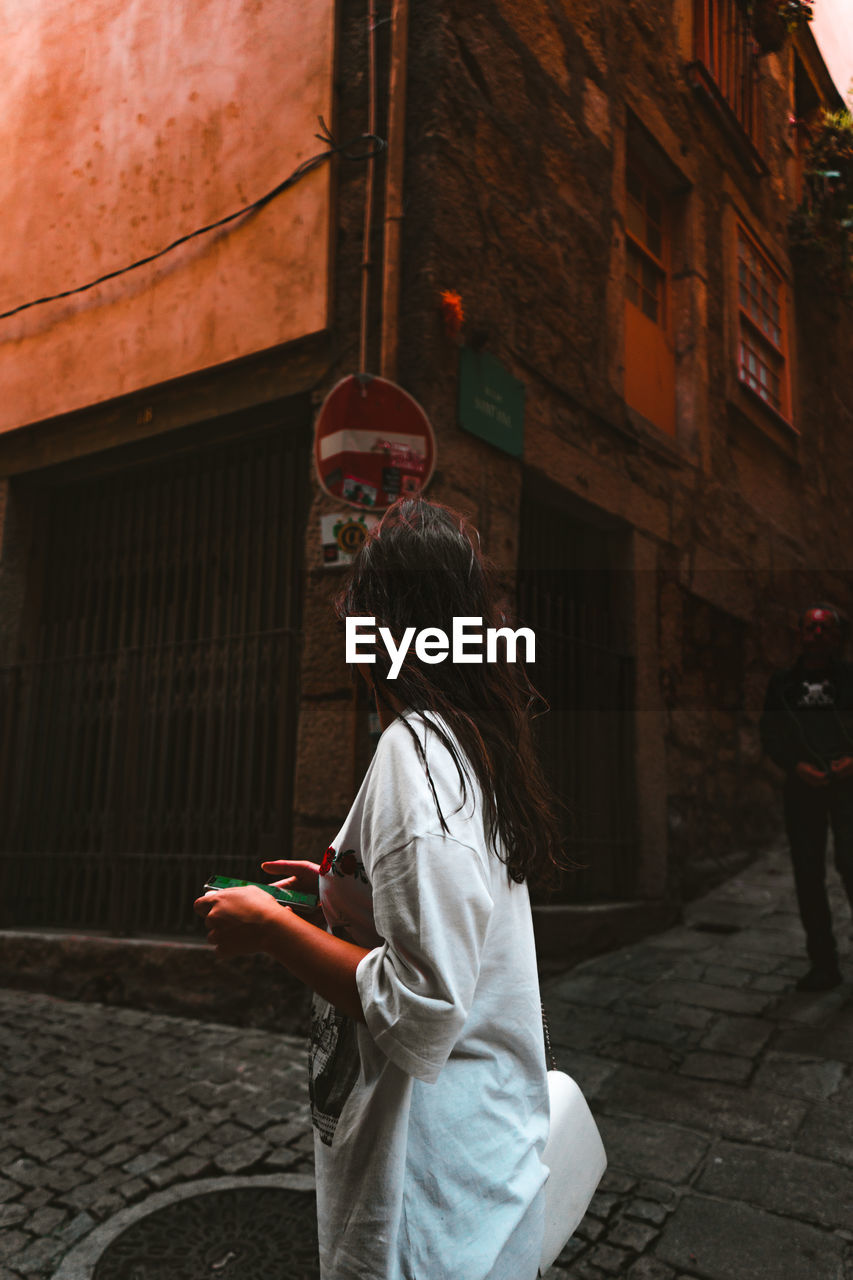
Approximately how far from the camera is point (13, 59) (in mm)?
6590

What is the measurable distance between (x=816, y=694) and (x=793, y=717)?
17 cm

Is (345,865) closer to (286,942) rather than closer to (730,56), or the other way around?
(286,942)

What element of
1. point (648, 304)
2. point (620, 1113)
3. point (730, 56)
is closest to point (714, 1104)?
point (620, 1113)

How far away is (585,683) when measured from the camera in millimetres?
5602

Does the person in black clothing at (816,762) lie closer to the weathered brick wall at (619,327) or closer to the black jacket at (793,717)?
the black jacket at (793,717)

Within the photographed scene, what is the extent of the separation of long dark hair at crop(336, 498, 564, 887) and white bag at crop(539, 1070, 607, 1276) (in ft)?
1.03

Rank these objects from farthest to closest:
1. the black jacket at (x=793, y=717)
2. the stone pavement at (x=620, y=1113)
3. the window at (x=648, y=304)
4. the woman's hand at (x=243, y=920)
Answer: the window at (x=648, y=304) < the black jacket at (x=793, y=717) < the stone pavement at (x=620, y=1113) < the woman's hand at (x=243, y=920)

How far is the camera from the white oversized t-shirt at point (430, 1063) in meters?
1.03

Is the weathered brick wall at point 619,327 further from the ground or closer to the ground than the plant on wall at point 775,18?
closer to the ground

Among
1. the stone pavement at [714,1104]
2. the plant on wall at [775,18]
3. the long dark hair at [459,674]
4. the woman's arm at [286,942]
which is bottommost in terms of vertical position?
the stone pavement at [714,1104]

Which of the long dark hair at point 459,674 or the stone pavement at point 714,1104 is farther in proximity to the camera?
the stone pavement at point 714,1104

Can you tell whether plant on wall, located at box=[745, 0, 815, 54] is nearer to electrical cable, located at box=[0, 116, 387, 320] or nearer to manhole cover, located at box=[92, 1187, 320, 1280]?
electrical cable, located at box=[0, 116, 387, 320]

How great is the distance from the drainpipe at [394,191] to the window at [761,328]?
407 cm

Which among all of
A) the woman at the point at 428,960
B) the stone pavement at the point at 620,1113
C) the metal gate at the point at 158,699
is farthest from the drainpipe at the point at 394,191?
the woman at the point at 428,960
